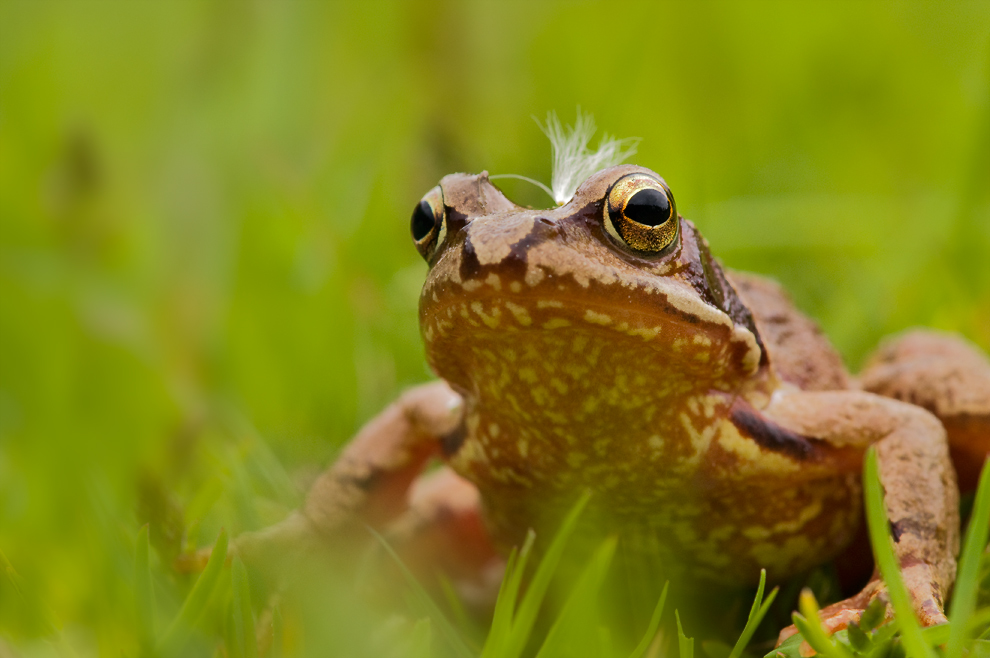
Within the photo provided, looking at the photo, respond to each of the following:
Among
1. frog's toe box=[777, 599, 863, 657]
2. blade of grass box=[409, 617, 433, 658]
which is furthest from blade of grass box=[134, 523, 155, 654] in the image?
frog's toe box=[777, 599, 863, 657]

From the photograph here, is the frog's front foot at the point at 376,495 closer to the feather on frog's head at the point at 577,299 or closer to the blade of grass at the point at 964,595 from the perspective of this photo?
the feather on frog's head at the point at 577,299

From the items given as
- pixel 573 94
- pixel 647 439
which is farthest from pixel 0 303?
pixel 647 439

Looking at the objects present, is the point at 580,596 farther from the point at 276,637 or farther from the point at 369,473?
the point at 369,473

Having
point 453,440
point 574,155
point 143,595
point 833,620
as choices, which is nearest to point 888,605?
point 833,620

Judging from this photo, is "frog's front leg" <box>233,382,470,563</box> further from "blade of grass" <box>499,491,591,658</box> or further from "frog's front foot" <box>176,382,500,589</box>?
"blade of grass" <box>499,491,591,658</box>

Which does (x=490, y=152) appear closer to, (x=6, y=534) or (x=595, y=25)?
(x=595, y=25)

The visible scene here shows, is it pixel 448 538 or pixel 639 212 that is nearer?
pixel 639 212

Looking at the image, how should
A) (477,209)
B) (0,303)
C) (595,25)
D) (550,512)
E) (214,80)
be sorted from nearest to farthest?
(477,209)
(550,512)
(0,303)
(214,80)
(595,25)

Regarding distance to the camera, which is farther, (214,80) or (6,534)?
(214,80)
